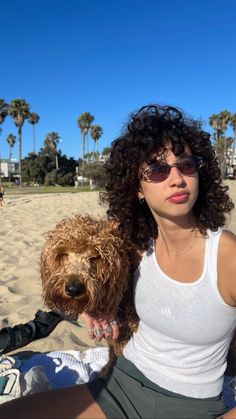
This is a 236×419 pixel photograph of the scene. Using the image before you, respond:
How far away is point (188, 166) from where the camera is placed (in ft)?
6.77

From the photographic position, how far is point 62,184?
220 feet

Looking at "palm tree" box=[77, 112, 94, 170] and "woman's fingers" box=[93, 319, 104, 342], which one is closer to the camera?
"woman's fingers" box=[93, 319, 104, 342]

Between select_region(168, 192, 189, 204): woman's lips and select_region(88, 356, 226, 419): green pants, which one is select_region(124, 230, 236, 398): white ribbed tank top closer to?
select_region(88, 356, 226, 419): green pants

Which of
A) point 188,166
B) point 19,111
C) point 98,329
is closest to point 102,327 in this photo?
point 98,329

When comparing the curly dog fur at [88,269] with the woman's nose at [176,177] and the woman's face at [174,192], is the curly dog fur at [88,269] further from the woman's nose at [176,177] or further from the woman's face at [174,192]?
the woman's nose at [176,177]

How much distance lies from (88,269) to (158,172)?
593 mm

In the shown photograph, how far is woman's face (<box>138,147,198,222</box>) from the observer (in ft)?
6.59

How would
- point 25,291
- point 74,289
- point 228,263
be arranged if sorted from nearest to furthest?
point 228,263, point 74,289, point 25,291

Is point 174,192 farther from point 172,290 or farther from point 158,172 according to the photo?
point 172,290

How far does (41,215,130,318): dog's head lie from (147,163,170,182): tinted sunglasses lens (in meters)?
0.39

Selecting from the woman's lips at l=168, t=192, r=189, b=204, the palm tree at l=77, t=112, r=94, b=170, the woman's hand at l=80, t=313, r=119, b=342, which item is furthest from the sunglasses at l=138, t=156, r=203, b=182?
the palm tree at l=77, t=112, r=94, b=170

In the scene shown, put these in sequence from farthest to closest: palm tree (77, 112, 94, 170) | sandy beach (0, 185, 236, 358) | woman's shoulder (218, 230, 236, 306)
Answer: palm tree (77, 112, 94, 170) → sandy beach (0, 185, 236, 358) → woman's shoulder (218, 230, 236, 306)

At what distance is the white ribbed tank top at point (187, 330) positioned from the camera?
1884 mm

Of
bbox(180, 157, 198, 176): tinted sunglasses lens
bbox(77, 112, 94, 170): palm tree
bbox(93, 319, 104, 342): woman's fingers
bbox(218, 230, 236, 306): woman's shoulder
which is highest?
bbox(77, 112, 94, 170): palm tree
